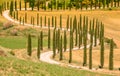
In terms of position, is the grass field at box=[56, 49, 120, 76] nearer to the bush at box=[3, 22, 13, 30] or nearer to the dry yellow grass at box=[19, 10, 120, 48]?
the bush at box=[3, 22, 13, 30]

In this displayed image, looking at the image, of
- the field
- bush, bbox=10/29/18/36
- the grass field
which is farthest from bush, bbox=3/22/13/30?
the grass field

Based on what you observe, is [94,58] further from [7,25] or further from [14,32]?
[7,25]

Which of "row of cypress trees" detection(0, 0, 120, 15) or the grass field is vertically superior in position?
the grass field

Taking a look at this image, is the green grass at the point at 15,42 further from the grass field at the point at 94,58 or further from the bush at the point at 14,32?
the grass field at the point at 94,58

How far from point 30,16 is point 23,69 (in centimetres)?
11621

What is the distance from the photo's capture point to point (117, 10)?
17312 centimetres

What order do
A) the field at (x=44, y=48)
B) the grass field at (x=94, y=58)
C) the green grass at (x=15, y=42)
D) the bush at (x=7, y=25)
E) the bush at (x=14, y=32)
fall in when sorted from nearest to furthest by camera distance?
the field at (x=44, y=48) → the grass field at (x=94, y=58) → the green grass at (x=15, y=42) → the bush at (x=14, y=32) → the bush at (x=7, y=25)

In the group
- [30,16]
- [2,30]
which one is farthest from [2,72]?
[30,16]

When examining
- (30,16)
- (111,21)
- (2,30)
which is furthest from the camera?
(111,21)

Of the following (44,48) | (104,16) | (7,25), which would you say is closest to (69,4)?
(104,16)

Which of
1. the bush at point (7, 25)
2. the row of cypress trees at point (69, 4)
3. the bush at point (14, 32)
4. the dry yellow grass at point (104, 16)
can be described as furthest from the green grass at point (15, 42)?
the row of cypress trees at point (69, 4)

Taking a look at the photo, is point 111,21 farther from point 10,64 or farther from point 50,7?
point 10,64

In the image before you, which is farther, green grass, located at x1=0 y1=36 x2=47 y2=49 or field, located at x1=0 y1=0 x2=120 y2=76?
green grass, located at x1=0 y1=36 x2=47 y2=49

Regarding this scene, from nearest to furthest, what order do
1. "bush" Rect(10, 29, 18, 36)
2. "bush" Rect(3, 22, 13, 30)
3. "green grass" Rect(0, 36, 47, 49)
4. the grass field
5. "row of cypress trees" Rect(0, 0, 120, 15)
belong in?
the grass field < "green grass" Rect(0, 36, 47, 49) < "bush" Rect(10, 29, 18, 36) < "bush" Rect(3, 22, 13, 30) < "row of cypress trees" Rect(0, 0, 120, 15)
